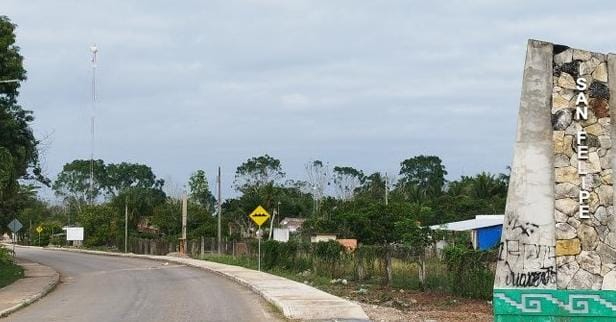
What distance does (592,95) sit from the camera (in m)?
10.5

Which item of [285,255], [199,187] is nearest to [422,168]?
[199,187]

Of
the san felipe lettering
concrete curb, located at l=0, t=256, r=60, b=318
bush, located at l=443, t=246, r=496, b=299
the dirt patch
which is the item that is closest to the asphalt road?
concrete curb, located at l=0, t=256, r=60, b=318

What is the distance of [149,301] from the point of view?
2141cm

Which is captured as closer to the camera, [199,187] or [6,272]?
[6,272]

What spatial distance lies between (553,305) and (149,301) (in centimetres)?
1359

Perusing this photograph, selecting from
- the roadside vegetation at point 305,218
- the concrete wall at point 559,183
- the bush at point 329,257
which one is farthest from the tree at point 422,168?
the concrete wall at point 559,183

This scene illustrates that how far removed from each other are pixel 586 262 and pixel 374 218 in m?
44.6

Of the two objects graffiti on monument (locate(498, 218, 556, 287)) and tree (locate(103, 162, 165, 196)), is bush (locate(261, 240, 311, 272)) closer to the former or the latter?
graffiti on monument (locate(498, 218, 556, 287))

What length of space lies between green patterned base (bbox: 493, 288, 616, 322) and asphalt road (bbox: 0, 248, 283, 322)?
7584 mm

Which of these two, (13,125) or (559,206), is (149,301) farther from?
(13,125)

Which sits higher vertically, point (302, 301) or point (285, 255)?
point (285, 255)

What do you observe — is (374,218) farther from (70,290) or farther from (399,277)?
(70,290)

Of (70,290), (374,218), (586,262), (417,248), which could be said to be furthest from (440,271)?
(374,218)

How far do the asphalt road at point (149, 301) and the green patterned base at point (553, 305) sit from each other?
7.58 meters
